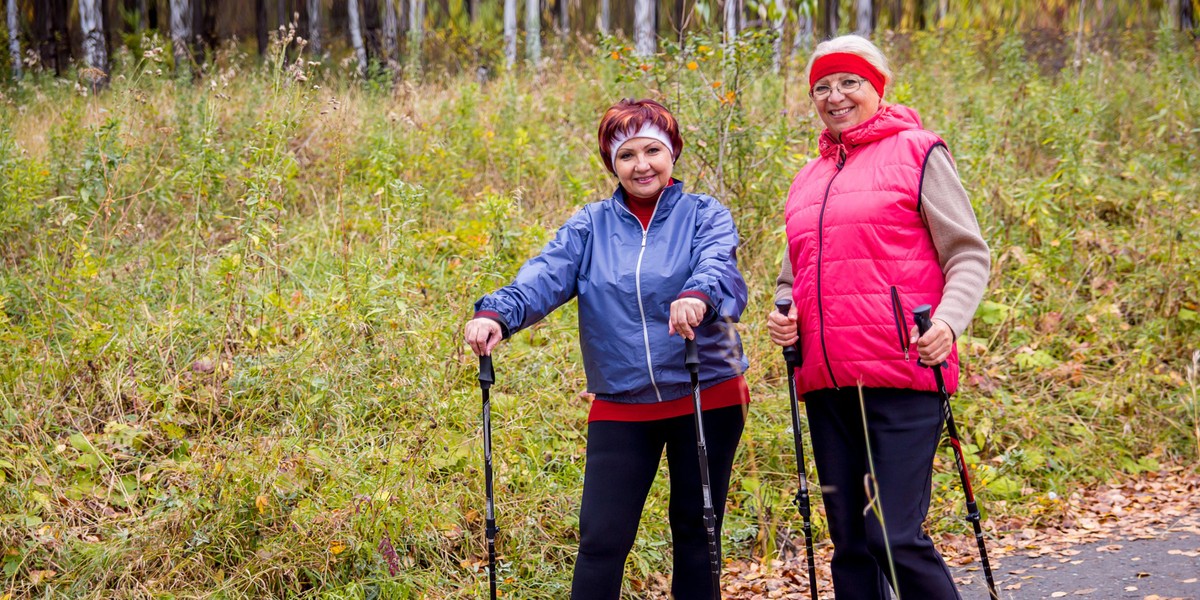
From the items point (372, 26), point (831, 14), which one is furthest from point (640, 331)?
point (831, 14)

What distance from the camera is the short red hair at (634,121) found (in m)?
3.33

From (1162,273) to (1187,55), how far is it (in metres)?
5.51

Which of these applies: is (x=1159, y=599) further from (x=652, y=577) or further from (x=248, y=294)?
(x=248, y=294)

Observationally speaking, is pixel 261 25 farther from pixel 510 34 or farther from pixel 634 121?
pixel 634 121

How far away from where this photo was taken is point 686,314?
9.60 ft

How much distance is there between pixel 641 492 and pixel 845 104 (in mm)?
1423

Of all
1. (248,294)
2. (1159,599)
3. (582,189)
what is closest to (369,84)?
(582,189)

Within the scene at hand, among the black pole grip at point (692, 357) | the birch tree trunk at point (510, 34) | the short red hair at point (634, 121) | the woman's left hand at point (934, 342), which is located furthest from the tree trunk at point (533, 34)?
the woman's left hand at point (934, 342)

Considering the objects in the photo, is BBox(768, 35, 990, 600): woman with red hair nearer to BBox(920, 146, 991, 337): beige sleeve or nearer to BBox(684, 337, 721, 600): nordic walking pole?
BBox(920, 146, 991, 337): beige sleeve

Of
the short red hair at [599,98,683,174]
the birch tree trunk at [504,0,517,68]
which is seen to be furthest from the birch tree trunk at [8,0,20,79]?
the short red hair at [599,98,683,174]

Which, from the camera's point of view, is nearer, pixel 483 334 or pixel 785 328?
pixel 483 334

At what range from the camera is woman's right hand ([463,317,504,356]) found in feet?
10.1

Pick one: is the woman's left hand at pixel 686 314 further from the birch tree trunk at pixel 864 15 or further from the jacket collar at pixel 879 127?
the birch tree trunk at pixel 864 15

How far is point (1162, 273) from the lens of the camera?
7461 mm
